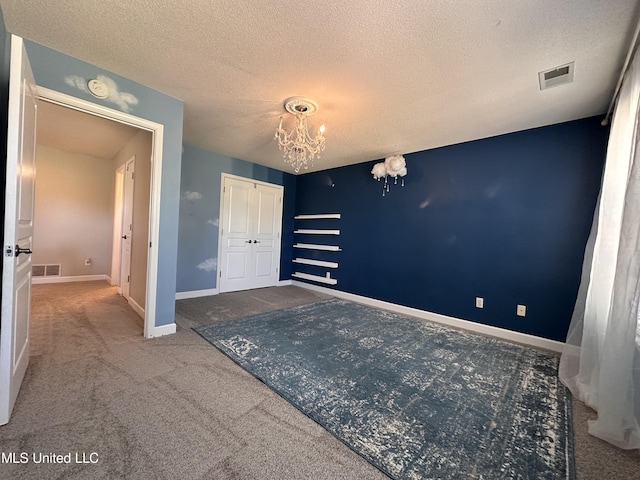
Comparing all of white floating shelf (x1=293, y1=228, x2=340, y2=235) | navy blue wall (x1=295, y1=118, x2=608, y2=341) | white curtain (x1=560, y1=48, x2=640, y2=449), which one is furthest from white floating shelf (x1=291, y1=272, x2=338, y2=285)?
white curtain (x1=560, y1=48, x2=640, y2=449)

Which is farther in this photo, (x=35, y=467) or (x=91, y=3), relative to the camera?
(x=91, y=3)

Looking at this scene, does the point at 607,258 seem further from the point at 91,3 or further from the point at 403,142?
the point at 91,3

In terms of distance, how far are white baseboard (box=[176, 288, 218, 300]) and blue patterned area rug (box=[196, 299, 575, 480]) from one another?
1.53 meters

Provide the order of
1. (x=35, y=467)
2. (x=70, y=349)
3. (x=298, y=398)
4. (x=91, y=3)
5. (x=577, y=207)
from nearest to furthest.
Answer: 1. (x=35, y=467)
2. (x=91, y=3)
3. (x=298, y=398)
4. (x=70, y=349)
5. (x=577, y=207)

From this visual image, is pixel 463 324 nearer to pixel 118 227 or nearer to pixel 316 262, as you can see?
pixel 316 262

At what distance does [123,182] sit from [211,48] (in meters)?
3.44

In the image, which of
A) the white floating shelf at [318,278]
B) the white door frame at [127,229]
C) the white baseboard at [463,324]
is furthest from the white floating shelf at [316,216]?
the white door frame at [127,229]

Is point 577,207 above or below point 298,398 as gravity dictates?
above

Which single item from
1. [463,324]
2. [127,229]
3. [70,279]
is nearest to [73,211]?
[70,279]

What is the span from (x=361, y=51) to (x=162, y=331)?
3.02m

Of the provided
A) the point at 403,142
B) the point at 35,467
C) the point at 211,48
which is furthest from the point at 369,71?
the point at 35,467

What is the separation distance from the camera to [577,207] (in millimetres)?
2561

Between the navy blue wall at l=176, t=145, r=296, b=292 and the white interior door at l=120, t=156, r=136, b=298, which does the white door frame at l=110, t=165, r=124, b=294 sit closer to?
the white interior door at l=120, t=156, r=136, b=298

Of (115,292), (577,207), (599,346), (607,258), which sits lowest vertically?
(115,292)
